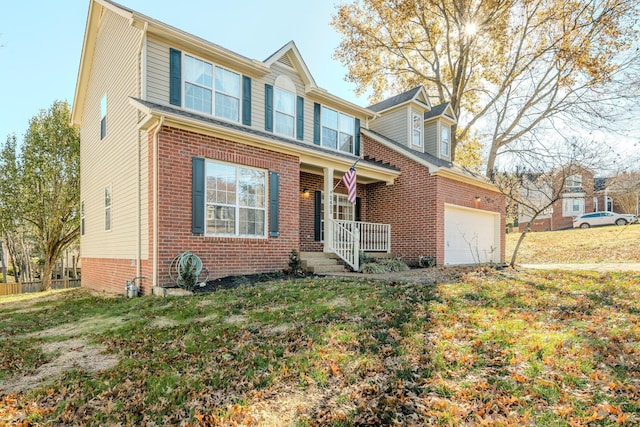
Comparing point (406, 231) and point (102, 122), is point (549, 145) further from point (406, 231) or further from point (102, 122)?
point (102, 122)

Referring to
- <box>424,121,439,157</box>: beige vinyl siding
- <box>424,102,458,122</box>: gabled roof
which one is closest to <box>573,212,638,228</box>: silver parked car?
<box>424,102,458,122</box>: gabled roof

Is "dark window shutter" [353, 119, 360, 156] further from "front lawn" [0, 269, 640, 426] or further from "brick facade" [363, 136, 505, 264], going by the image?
"front lawn" [0, 269, 640, 426]

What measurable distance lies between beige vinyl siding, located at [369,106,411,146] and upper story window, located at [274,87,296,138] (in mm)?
5321

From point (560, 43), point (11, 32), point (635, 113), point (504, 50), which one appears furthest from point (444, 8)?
point (11, 32)

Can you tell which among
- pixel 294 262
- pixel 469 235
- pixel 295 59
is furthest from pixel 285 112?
pixel 469 235

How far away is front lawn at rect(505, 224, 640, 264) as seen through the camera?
48.1ft

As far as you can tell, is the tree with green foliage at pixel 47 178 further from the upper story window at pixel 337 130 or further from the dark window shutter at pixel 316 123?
the upper story window at pixel 337 130

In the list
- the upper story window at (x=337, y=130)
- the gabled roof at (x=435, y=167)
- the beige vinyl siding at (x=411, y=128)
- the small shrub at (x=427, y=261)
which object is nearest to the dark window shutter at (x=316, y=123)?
the upper story window at (x=337, y=130)

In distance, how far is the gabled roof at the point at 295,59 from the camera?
11.0m

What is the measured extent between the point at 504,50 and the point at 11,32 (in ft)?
68.7

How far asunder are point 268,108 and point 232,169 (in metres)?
2.85

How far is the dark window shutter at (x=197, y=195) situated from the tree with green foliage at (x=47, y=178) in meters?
14.0

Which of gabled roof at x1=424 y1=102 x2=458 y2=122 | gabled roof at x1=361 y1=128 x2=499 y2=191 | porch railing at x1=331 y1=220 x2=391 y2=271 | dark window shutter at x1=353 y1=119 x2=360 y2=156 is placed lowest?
porch railing at x1=331 y1=220 x2=391 y2=271

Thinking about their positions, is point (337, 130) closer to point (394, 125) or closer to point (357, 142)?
point (357, 142)
